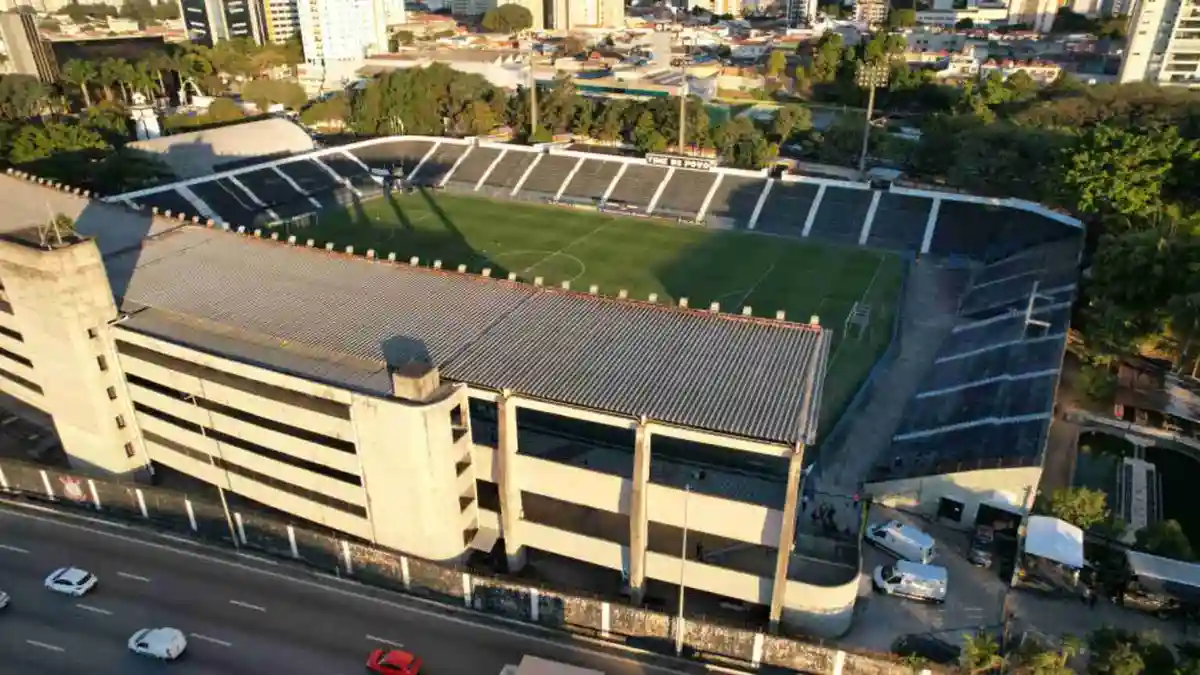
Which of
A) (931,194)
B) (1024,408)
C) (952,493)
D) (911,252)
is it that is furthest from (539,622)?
(931,194)

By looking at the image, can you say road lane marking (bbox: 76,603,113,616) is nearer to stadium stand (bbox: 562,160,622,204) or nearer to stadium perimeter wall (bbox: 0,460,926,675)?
stadium perimeter wall (bbox: 0,460,926,675)

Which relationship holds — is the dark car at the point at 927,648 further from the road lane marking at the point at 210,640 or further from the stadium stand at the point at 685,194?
the stadium stand at the point at 685,194

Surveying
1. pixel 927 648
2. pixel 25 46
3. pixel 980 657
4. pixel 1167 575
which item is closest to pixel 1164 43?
pixel 1167 575

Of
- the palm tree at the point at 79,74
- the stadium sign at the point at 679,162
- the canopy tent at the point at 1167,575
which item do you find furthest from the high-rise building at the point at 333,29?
the canopy tent at the point at 1167,575

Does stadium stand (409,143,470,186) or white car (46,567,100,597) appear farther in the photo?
stadium stand (409,143,470,186)

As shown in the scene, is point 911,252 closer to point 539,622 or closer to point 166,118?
point 539,622

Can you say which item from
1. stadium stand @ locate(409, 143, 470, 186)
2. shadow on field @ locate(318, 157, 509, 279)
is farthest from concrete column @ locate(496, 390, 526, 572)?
stadium stand @ locate(409, 143, 470, 186)
